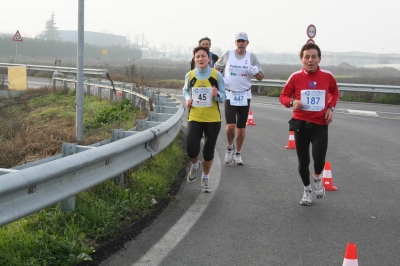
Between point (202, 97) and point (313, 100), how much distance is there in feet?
4.76

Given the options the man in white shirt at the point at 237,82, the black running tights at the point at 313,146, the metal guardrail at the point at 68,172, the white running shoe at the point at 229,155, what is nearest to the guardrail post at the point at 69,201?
the metal guardrail at the point at 68,172

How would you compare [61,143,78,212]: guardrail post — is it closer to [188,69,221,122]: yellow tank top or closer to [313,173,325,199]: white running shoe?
[188,69,221,122]: yellow tank top

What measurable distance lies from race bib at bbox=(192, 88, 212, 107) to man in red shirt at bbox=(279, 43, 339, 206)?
3.30 ft

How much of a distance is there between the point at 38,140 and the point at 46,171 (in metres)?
6.05

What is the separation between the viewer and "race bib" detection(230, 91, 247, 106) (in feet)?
32.4

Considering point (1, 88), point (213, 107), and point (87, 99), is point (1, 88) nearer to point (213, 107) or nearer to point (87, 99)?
point (87, 99)

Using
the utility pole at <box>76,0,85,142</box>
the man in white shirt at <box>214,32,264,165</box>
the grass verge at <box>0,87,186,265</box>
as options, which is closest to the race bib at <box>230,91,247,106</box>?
the man in white shirt at <box>214,32,264,165</box>

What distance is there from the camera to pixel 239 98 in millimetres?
9898

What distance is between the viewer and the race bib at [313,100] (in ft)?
23.9

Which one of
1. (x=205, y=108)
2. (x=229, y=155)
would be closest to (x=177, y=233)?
(x=205, y=108)

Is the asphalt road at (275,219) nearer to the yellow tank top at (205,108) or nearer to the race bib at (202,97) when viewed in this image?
the yellow tank top at (205,108)

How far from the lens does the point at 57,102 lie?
22328 mm

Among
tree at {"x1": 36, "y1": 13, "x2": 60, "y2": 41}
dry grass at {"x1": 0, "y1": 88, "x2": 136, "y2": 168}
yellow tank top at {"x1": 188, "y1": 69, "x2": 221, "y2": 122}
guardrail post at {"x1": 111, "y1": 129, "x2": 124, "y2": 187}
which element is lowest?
dry grass at {"x1": 0, "y1": 88, "x2": 136, "y2": 168}

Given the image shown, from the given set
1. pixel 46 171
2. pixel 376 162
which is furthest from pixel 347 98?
pixel 46 171
